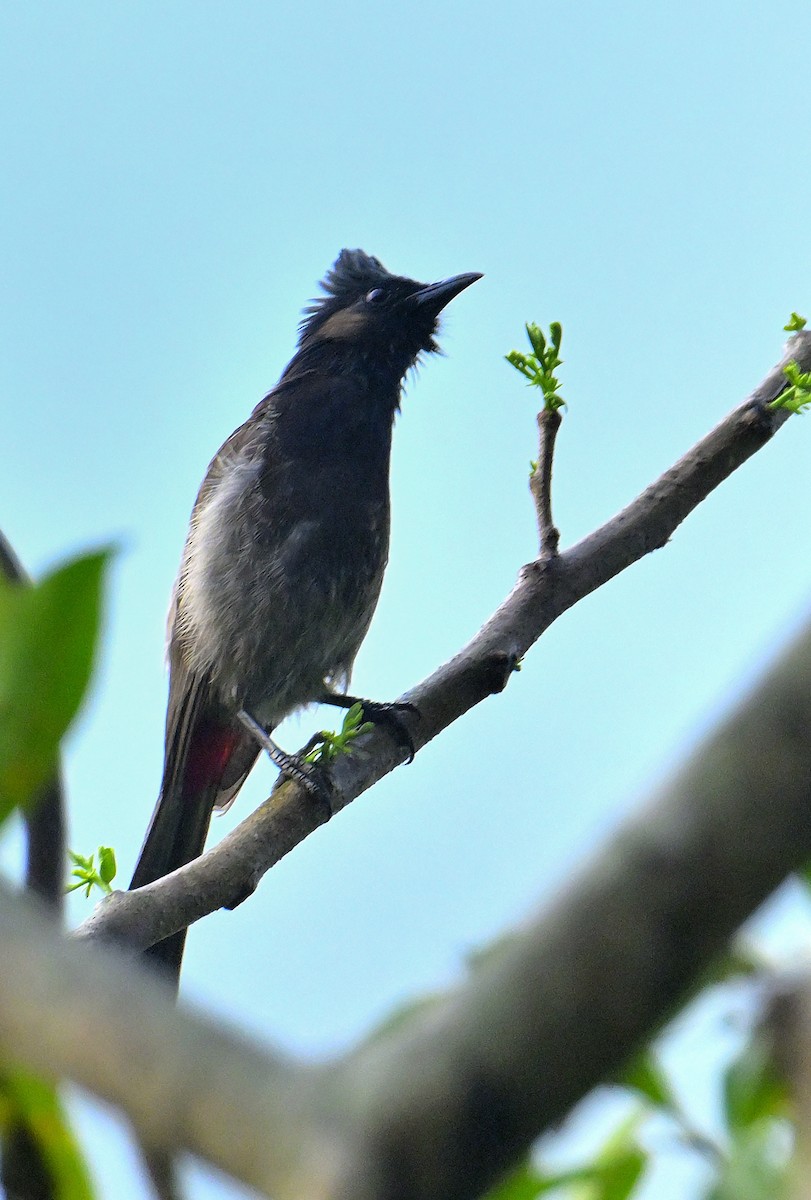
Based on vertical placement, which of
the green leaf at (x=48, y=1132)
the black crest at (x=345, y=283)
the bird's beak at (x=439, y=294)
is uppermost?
the black crest at (x=345, y=283)

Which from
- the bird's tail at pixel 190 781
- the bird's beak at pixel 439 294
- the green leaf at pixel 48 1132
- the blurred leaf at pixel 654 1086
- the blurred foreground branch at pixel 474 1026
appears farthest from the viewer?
the bird's beak at pixel 439 294

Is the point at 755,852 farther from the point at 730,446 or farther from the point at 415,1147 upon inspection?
the point at 730,446

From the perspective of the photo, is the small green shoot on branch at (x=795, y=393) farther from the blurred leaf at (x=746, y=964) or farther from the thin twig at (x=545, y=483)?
the blurred leaf at (x=746, y=964)

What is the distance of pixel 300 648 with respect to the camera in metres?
5.26

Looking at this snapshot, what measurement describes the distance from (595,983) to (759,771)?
14cm

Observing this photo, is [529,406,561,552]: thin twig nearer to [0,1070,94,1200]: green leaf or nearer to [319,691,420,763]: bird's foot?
[319,691,420,763]: bird's foot

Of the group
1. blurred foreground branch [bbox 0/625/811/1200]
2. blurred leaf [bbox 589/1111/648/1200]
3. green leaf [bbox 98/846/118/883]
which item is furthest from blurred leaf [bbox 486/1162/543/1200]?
green leaf [bbox 98/846/118/883]

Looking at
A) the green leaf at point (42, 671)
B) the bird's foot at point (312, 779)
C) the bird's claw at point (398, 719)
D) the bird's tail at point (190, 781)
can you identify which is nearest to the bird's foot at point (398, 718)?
the bird's claw at point (398, 719)

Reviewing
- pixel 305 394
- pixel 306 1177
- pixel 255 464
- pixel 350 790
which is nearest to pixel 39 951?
pixel 306 1177

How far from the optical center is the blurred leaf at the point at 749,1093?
3.45ft

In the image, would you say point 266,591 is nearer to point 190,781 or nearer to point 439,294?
point 190,781

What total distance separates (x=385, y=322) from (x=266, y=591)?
1.84 metres

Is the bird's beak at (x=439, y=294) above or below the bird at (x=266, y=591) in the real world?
above

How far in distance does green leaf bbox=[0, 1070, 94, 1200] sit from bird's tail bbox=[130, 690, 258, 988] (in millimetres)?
3755
